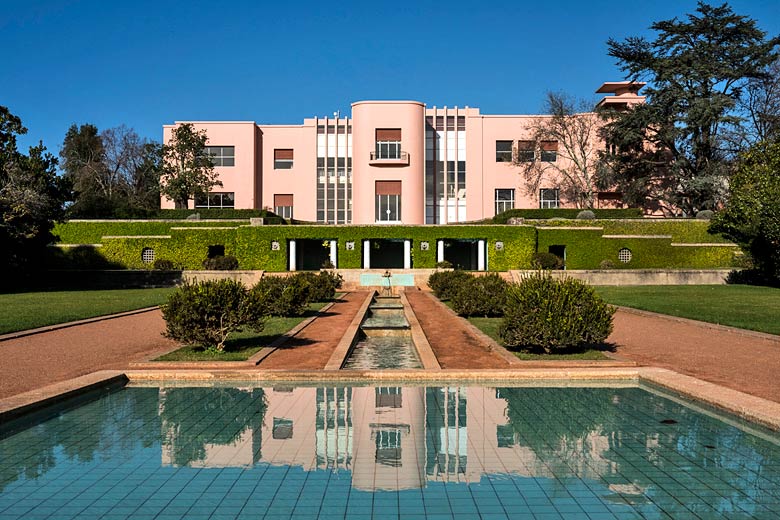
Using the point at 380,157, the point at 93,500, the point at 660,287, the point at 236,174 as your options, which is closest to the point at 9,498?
the point at 93,500

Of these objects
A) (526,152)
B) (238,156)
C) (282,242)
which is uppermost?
(526,152)

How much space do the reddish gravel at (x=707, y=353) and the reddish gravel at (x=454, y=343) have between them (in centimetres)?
234

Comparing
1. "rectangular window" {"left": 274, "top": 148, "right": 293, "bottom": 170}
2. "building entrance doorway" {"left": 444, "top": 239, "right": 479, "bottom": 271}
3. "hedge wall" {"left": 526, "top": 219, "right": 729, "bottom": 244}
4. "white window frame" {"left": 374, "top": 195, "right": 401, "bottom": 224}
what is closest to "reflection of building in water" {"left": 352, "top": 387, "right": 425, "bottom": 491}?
"hedge wall" {"left": 526, "top": 219, "right": 729, "bottom": 244}

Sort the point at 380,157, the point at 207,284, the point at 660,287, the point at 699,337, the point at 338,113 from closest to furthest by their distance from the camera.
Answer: the point at 207,284
the point at 699,337
the point at 660,287
the point at 380,157
the point at 338,113

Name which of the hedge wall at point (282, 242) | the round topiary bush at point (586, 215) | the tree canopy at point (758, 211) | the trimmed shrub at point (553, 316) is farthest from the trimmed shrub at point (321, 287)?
the round topiary bush at point (586, 215)

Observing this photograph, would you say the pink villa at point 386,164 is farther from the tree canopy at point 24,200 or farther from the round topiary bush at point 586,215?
the tree canopy at point 24,200

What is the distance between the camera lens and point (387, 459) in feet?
16.9

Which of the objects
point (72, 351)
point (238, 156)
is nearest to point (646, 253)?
point (238, 156)

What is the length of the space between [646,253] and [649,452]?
32273 millimetres

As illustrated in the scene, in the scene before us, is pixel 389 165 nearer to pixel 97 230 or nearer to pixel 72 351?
pixel 97 230

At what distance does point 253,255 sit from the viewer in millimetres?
36094

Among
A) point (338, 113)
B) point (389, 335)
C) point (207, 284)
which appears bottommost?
Result: point (389, 335)

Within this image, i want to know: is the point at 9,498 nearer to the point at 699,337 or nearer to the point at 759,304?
the point at 699,337

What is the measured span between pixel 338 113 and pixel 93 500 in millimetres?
47399
